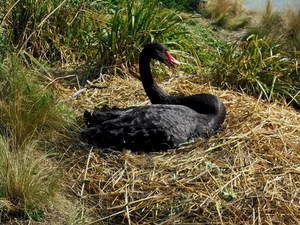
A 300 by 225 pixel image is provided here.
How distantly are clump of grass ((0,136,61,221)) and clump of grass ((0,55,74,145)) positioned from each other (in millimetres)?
420

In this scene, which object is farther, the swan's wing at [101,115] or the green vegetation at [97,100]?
the swan's wing at [101,115]

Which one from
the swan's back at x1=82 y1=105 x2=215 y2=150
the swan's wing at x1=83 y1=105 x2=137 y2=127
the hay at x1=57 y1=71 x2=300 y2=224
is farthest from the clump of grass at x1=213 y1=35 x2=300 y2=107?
the swan's wing at x1=83 y1=105 x2=137 y2=127

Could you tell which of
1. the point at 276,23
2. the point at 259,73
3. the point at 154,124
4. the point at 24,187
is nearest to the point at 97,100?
the point at 154,124

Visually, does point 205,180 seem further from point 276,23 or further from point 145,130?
point 276,23

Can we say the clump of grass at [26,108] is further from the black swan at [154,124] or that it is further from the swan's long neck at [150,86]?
the swan's long neck at [150,86]

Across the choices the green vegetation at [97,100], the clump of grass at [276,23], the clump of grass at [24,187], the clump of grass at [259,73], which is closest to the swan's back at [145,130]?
the green vegetation at [97,100]

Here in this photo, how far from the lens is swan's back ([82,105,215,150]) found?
4911mm

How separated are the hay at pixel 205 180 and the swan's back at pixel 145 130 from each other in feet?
0.26

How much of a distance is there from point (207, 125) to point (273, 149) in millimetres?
595

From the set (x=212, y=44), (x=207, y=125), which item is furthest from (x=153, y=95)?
(x=212, y=44)

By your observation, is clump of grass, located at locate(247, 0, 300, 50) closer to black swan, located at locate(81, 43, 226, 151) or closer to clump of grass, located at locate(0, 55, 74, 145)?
black swan, located at locate(81, 43, 226, 151)

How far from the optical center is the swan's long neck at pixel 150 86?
5.70 metres

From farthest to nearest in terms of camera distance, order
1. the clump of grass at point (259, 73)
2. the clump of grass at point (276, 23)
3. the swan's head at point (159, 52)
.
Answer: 1. the clump of grass at point (276, 23)
2. the clump of grass at point (259, 73)
3. the swan's head at point (159, 52)

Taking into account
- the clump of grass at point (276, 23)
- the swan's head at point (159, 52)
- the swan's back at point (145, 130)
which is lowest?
the clump of grass at point (276, 23)
